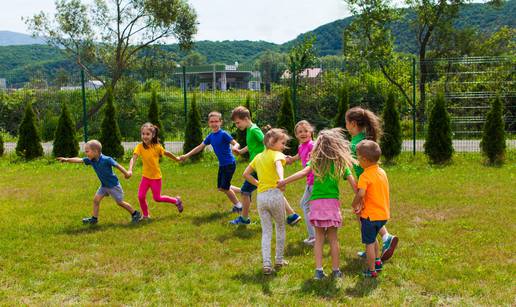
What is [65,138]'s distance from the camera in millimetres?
14859

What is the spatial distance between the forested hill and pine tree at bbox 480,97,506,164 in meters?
13.1

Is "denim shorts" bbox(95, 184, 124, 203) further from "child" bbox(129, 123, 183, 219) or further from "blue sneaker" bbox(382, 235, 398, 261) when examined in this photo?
"blue sneaker" bbox(382, 235, 398, 261)

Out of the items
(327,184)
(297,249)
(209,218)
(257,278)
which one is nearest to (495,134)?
(209,218)

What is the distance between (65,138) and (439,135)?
1055 cm

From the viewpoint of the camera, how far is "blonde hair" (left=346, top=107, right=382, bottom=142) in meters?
5.73

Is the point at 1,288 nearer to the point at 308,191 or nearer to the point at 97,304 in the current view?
the point at 97,304

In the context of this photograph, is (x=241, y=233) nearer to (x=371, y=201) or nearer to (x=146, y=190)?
(x=146, y=190)

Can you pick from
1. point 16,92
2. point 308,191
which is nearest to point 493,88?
point 308,191

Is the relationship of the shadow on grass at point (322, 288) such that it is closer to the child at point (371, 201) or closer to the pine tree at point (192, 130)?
the child at point (371, 201)

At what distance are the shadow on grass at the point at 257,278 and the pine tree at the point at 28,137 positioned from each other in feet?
39.5

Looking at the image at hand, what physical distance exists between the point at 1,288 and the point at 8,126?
1837 centimetres

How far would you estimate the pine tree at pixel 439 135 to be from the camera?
515 inches

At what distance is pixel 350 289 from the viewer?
4719 millimetres

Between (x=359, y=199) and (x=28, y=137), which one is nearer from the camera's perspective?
(x=359, y=199)
